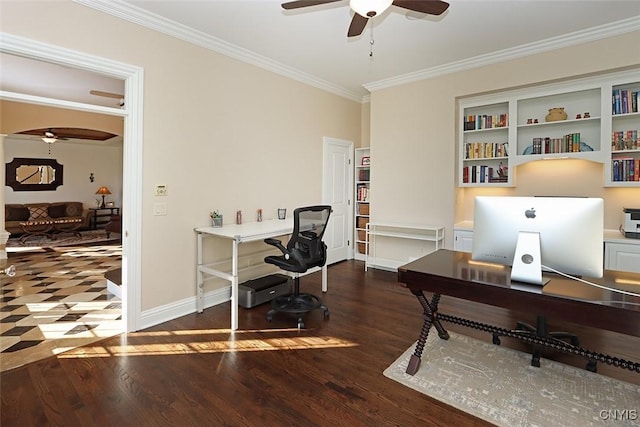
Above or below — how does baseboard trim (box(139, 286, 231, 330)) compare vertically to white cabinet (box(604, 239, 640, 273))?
below

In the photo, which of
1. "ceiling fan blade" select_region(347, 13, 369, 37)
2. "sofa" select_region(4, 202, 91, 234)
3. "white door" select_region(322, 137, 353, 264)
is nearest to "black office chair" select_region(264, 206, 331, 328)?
"ceiling fan blade" select_region(347, 13, 369, 37)

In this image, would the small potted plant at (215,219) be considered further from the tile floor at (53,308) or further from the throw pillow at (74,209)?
the throw pillow at (74,209)

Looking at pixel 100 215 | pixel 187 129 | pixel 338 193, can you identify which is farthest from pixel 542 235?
pixel 100 215

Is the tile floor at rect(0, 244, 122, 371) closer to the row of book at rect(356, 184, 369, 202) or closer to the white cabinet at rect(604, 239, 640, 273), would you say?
the row of book at rect(356, 184, 369, 202)

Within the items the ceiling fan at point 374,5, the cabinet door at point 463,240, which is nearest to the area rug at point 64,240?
the ceiling fan at point 374,5

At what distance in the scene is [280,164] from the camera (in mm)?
4551

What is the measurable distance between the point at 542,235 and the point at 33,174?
11.3 m

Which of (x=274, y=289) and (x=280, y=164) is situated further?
(x=280, y=164)

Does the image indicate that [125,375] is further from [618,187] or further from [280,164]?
[618,187]

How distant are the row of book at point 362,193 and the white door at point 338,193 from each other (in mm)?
146

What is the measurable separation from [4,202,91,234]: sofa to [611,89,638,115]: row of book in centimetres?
1089

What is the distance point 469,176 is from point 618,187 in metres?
1.53

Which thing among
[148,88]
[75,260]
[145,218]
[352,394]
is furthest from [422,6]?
[75,260]

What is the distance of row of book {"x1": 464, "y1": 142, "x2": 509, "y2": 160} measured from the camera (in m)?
4.23
